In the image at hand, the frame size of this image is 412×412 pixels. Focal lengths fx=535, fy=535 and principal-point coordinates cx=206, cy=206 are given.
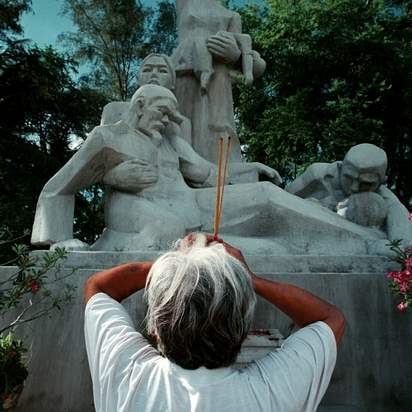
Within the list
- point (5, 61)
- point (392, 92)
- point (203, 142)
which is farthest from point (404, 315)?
point (5, 61)

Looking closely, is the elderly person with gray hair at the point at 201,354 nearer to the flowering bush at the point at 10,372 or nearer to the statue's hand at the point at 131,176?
the flowering bush at the point at 10,372

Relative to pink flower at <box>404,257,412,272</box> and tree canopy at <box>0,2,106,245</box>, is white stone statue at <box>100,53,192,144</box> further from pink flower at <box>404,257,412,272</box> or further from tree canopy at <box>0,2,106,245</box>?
tree canopy at <box>0,2,106,245</box>

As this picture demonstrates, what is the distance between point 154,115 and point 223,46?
5.21 feet

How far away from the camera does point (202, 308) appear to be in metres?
1.16

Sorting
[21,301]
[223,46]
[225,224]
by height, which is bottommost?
[21,301]

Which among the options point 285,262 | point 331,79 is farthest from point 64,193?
point 331,79

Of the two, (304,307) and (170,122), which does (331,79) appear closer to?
(170,122)

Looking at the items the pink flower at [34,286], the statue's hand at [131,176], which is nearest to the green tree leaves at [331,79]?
the statue's hand at [131,176]

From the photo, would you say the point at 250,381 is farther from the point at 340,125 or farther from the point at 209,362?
the point at 340,125

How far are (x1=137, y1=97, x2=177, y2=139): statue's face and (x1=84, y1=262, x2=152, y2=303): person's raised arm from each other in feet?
9.03

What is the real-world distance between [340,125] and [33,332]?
10.9m

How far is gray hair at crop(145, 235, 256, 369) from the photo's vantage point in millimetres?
1159

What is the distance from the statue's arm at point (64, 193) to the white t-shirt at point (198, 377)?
8.19ft

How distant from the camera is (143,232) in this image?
3623 mm
